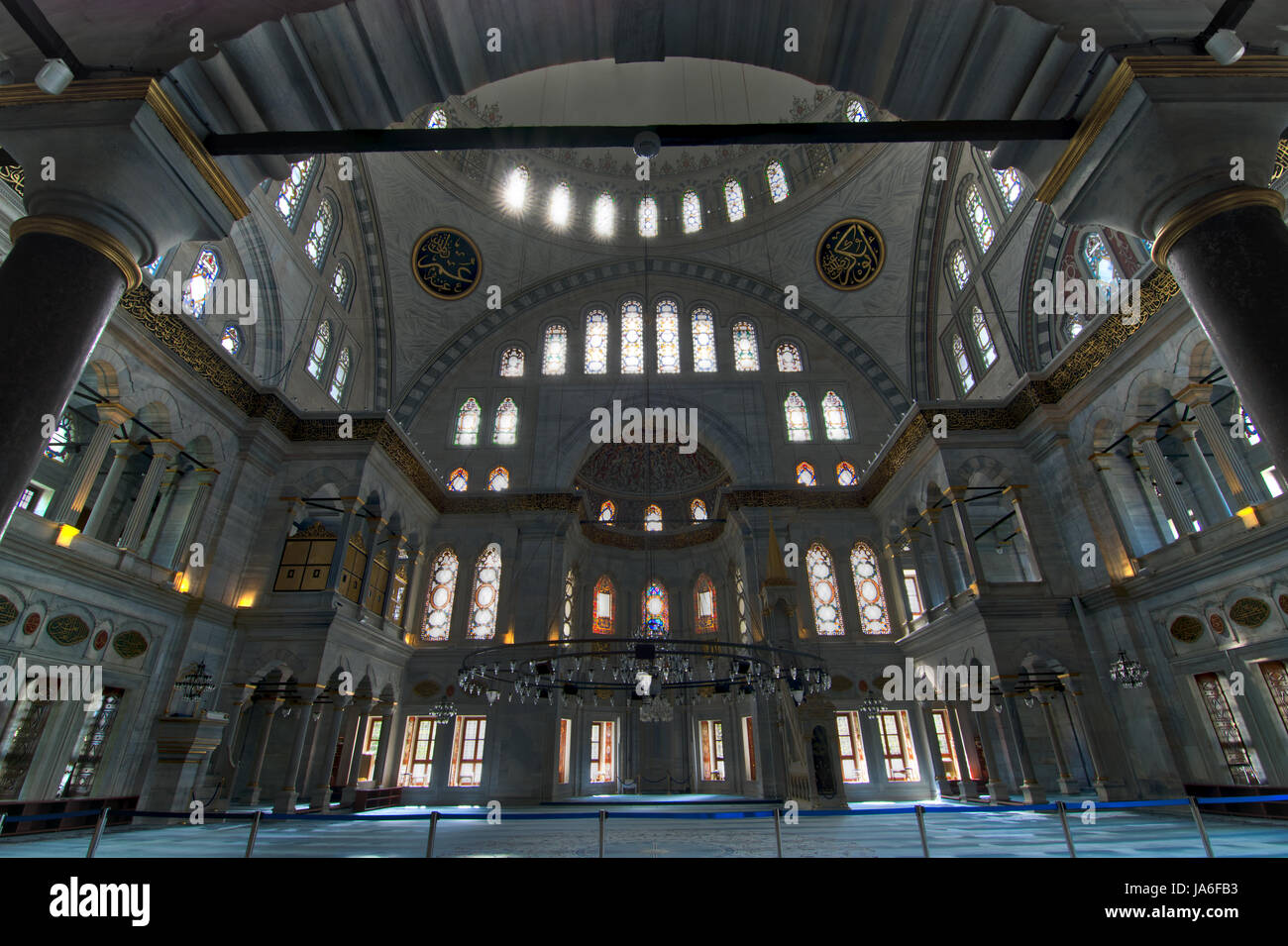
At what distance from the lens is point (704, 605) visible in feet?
65.6

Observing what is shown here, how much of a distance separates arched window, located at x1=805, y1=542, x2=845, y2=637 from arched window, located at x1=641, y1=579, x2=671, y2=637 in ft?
18.0

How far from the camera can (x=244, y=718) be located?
13930mm

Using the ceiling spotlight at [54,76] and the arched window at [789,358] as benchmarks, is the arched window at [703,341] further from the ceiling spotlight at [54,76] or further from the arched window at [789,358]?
the ceiling spotlight at [54,76]

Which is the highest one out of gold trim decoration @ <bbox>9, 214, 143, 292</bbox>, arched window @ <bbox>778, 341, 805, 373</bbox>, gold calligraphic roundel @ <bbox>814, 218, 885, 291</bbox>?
gold calligraphic roundel @ <bbox>814, 218, 885, 291</bbox>

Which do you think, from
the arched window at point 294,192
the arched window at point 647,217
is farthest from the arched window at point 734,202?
the arched window at point 294,192

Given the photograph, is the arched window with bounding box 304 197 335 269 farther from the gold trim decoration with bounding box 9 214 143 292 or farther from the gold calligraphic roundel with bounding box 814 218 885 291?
the gold calligraphic roundel with bounding box 814 218 885 291

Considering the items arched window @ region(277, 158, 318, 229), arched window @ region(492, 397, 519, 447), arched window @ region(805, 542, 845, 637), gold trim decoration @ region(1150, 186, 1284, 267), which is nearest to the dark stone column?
gold trim decoration @ region(1150, 186, 1284, 267)

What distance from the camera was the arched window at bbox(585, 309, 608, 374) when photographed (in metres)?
19.7

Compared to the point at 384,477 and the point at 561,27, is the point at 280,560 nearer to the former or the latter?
the point at 384,477

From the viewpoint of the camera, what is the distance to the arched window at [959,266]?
16094 millimetres

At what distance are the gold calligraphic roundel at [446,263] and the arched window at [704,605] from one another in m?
12.1

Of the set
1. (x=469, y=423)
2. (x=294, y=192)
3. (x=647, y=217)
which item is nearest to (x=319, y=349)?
(x=294, y=192)

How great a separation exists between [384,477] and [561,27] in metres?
11.6

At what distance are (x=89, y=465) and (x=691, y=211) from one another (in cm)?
1746
